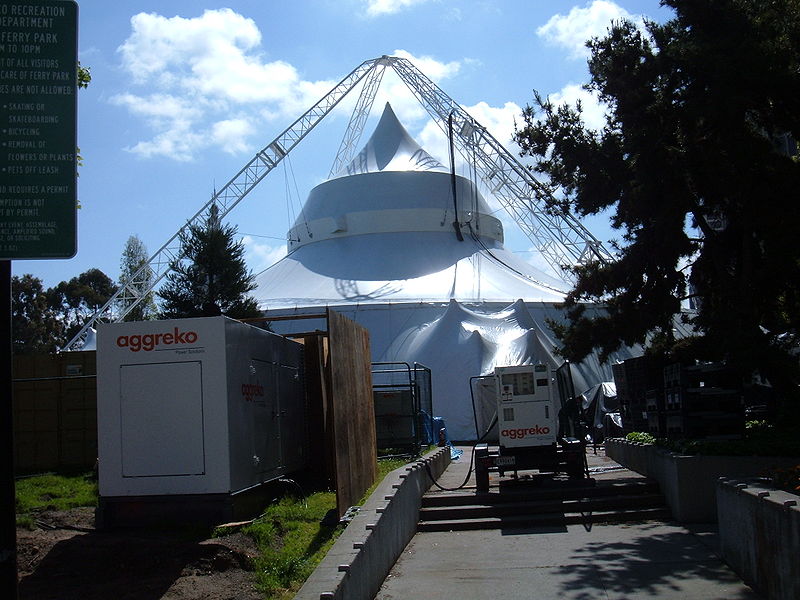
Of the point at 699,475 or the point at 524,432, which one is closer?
the point at 699,475

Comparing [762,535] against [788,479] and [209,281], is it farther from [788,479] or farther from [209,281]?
[209,281]

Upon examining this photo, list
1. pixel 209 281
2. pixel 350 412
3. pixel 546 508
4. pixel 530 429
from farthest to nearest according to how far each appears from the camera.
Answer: pixel 209 281 → pixel 530 429 → pixel 546 508 → pixel 350 412

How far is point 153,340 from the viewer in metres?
9.09

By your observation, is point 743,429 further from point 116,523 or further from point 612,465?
point 116,523

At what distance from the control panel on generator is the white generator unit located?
5793 mm

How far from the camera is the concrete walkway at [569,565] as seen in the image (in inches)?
309

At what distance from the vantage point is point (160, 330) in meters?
9.10

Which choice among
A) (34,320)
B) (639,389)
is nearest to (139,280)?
(34,320)

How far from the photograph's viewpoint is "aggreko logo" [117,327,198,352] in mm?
9031

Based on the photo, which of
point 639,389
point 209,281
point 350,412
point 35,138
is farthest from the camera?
point 209,281

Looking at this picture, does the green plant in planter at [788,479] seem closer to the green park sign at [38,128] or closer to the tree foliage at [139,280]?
the green park sign at [38,128]

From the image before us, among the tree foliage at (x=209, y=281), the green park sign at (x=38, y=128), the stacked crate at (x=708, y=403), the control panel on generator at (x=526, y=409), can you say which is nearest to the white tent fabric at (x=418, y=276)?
the tree foliage at (x=209, y=281)

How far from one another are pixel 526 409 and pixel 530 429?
1.08 ft

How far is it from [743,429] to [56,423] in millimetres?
11832
